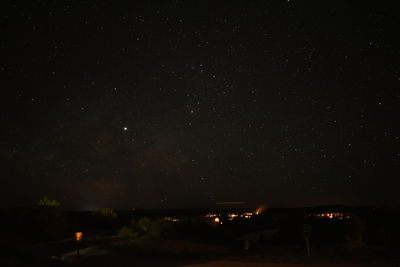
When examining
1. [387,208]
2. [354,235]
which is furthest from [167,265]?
[387,208]

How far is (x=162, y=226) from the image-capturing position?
34.3 metres

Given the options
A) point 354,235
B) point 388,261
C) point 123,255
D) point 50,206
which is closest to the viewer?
point 388,261

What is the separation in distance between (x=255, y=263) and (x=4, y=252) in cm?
1151

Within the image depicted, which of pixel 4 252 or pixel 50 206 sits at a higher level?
pixel 50 206

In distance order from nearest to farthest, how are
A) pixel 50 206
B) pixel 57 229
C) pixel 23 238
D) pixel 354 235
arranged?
pixel 354 235 < pixel 23 238 < pixel 57 229 < pixel 50 206

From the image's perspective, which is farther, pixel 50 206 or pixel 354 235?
pixel 50 206

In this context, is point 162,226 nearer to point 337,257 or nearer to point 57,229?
point 57,229

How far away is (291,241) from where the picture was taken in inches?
1278

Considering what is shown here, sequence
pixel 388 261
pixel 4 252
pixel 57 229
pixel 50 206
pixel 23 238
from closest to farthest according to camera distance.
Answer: pixel 388 261, pixel 4 252, pixel 23 238, pixel 57 229, pixel 50 206

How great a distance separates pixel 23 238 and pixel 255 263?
1792 centimetres

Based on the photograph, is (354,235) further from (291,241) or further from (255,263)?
(255,263)

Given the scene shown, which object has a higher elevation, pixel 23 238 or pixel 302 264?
pixel 23 238

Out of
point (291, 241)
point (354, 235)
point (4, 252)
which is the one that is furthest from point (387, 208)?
point (4, 252)

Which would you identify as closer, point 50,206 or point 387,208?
point 50,206
